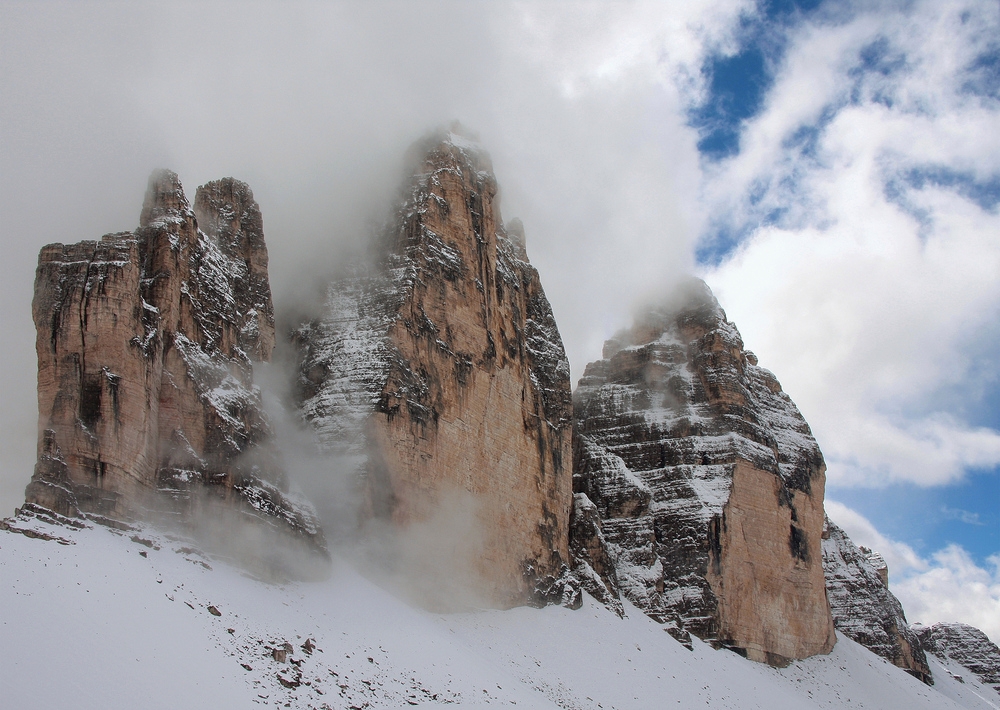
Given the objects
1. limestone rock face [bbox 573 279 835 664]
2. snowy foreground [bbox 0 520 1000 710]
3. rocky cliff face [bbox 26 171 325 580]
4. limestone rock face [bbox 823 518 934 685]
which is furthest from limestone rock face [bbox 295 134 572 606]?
limestone rock face [bbox 823 518 934 685]

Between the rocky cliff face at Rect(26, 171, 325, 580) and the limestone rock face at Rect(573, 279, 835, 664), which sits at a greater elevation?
the limestone rock face at Rect(573, 279, 835, 664)

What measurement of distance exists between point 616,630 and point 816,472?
99.3 ft

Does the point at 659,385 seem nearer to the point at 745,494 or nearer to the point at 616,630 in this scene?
the point at 745,494

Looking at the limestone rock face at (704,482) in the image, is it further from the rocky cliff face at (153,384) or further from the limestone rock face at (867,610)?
the rocky cliff face at (153,384)

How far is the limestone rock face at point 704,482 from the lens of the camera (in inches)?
2719

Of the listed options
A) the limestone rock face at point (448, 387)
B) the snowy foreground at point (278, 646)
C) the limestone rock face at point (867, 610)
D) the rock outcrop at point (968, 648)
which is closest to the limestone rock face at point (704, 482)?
the snowy foreground at point (278, 646)

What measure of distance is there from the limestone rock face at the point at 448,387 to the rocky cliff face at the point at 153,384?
5441 millimetres

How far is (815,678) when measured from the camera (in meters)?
70.2

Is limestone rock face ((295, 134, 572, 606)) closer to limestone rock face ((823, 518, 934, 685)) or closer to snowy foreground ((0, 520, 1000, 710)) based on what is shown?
snowy foreground ((0, 520, 1000, 710))

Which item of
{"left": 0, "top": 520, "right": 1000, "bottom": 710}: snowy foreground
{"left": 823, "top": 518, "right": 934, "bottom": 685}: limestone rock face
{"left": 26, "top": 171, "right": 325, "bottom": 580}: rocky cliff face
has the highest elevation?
{"left": 823, "top": 518, "right": 934, "bottom": 685}: limestone rock face

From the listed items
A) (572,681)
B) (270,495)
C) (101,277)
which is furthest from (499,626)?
(101,277)

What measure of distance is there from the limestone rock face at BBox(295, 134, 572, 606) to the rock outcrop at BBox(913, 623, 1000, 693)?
74206 millimetres

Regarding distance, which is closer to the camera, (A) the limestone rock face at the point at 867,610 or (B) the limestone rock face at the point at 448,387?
(B) the limestone rock face at the point at 448,387

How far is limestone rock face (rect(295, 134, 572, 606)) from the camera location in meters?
51.8
